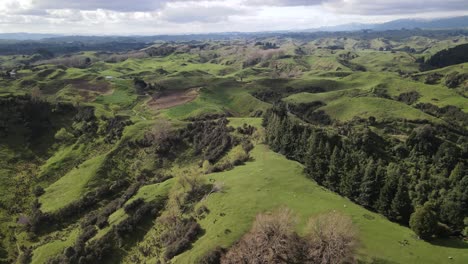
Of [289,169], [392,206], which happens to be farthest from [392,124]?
[392,206]

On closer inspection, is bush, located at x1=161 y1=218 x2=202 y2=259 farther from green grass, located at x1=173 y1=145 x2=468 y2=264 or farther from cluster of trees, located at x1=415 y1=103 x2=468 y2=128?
cluster of trees, located at x1=415 y1=103 x2=468 y2=128

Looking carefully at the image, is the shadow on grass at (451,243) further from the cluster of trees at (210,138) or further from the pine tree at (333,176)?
the cluster of trees at (210,138)

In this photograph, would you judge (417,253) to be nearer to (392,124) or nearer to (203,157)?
(203,157)

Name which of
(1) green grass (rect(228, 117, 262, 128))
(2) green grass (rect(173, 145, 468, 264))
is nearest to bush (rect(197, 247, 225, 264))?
(2) green grass (rect(173, 145, 468, 264))

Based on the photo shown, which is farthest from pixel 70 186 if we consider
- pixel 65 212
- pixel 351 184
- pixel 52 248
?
pixel 351 184

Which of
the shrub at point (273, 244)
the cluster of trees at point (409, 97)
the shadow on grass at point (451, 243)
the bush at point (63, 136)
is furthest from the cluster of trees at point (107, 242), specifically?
the cluster of trees at point (409, 97)
